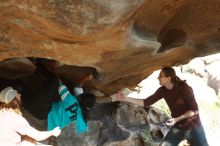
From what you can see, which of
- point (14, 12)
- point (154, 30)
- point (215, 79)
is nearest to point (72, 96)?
point (154, 30)

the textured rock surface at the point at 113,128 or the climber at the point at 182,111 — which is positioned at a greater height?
the textured rock surface at the point at 113,128

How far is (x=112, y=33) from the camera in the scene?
5137 mm

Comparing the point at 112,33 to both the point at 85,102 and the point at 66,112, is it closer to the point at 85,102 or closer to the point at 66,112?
the point at 66,112

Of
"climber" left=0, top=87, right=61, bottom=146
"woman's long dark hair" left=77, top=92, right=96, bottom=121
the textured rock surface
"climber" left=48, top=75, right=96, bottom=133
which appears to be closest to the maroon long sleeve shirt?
"woman's long dark hair" left=77, top=92, right=96, bottom=121

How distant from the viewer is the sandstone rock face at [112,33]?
14.4 feet

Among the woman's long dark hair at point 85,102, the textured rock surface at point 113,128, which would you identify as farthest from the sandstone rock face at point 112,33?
the textured rock surface at point 113,128

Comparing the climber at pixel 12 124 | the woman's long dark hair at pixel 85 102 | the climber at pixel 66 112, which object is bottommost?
the climber at pixel 12 124

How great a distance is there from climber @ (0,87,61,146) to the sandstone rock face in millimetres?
617

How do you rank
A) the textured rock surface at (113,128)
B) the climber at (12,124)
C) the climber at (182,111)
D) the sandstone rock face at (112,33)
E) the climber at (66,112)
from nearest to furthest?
the sandstone rock face at (112,33)
the climber at (12,124)
the climber at (66,112)
the climber at (182,111)
the textured rock surface at (113,128)

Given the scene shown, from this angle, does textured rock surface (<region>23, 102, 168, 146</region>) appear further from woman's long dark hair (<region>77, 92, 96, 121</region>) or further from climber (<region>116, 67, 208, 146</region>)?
climber (<region>116, 67, 208, 146</region>)

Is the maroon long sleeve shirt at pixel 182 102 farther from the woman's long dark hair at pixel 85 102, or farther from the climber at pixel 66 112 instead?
the climber at pixel 66 112

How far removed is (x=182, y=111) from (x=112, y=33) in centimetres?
220

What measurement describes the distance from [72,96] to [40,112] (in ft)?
2.39

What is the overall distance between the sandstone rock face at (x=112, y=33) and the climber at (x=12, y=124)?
0.62 metres
